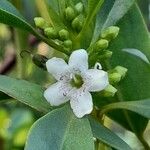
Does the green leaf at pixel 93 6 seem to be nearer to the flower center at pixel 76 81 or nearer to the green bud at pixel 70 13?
the green bud at pixel 70 13

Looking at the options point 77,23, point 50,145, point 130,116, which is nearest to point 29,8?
point 130,116

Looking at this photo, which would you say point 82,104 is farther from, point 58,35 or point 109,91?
point 58,35

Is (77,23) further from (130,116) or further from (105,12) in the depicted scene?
(130,116)

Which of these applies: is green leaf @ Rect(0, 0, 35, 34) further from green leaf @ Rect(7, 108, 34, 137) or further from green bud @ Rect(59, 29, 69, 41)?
green leaf @ Rect(7, 108, 34, 137)

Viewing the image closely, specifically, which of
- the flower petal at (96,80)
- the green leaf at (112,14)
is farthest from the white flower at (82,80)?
the green leaf at (112,14)

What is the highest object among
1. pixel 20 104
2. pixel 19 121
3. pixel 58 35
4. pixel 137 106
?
pixel 58 35

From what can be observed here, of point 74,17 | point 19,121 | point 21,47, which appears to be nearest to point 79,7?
point 74,17
